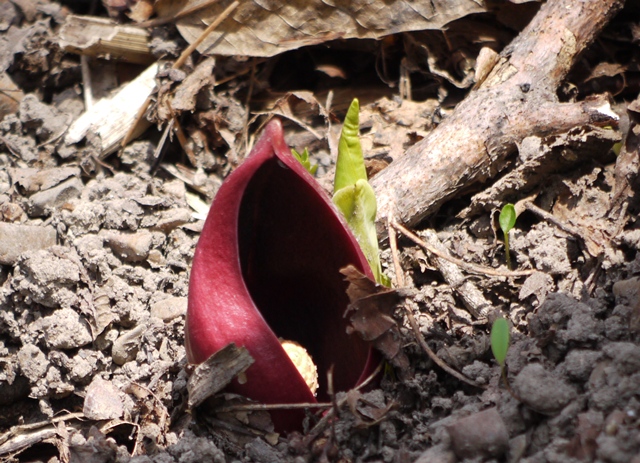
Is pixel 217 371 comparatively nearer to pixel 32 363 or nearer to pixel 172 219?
pixel 32 363

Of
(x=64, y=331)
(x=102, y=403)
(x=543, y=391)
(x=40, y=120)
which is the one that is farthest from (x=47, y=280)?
(x=543, y=391)

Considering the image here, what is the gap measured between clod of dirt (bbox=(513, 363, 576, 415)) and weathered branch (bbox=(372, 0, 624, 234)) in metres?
0.70

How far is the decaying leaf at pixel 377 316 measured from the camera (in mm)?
1442

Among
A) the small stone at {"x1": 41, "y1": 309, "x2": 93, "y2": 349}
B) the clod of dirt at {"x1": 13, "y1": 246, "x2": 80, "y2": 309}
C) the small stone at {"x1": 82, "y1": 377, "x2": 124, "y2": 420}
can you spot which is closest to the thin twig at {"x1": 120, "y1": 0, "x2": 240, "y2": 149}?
the clod of dirt at {"x1": 13, "y1": 246, "x2": 80, "y2": 309}

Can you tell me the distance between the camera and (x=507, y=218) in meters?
1.75

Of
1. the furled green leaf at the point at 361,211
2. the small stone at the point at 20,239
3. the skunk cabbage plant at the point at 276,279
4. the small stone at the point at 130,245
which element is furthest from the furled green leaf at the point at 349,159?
the small stone at the point at 20,239

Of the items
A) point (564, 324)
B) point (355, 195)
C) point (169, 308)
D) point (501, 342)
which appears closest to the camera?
point (501, 342)

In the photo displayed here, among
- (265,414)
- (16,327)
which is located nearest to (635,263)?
(265,414)

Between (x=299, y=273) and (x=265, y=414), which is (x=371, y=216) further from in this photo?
(x=265, y=414)

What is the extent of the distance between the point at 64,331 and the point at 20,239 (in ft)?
1.16

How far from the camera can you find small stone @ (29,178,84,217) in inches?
81.1

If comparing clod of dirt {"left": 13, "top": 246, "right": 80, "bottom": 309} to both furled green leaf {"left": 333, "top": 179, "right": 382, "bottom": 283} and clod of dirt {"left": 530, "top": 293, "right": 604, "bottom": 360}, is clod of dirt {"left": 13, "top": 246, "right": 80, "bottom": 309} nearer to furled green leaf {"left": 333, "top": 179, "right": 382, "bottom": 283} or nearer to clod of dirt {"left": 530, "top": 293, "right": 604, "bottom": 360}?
furled green leaf {"left": 333, "top": 179, "right": 382, "bottom": 283}

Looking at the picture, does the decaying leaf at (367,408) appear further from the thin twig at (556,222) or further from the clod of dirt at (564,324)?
the thin twig at (556,222)

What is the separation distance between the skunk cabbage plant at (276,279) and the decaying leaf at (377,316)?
0.03m
